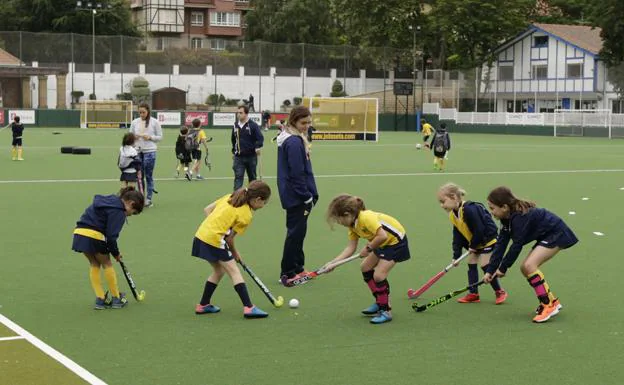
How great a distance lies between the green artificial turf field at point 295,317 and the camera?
6.95 m

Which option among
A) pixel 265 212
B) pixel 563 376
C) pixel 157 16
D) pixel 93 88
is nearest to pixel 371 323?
pixel 563 376

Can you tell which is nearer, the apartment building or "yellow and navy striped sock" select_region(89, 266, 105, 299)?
"yellow and navy striped sock" select_region(89, 266, 105, 299)

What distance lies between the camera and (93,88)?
70562mm

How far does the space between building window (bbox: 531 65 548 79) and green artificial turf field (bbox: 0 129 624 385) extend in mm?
58617

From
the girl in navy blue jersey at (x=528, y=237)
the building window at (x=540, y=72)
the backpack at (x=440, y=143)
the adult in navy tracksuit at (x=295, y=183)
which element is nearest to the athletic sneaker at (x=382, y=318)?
the girl in navy blue jersey at (x=528, y=237)

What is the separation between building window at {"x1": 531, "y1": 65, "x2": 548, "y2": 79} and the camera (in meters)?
74.3

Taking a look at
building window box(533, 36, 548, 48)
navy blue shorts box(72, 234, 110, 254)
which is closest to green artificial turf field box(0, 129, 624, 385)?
navy blue shorts box(72, 234, 110, 254)

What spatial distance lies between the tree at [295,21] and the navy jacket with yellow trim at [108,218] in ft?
290

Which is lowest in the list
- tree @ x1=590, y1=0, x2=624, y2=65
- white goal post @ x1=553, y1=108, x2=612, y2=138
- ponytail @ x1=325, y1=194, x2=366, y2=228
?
ponytail @ x1=325, y1=194, x2=366, y2=228

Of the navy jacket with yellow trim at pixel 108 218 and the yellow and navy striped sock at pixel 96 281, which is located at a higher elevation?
the navy jacket with yellow trim at pixel 108 218

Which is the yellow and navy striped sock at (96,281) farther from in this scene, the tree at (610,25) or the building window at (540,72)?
the building window at (540,72)

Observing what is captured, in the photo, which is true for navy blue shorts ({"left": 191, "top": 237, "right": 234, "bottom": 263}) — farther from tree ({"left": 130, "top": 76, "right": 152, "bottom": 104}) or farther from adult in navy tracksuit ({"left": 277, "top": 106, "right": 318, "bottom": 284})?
tree ({"left": 130, "top": 76, "right": 152, "bottom": 104})

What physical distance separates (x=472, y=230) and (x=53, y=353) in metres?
3.98

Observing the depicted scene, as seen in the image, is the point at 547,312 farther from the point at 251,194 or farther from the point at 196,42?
the point at 196,42
